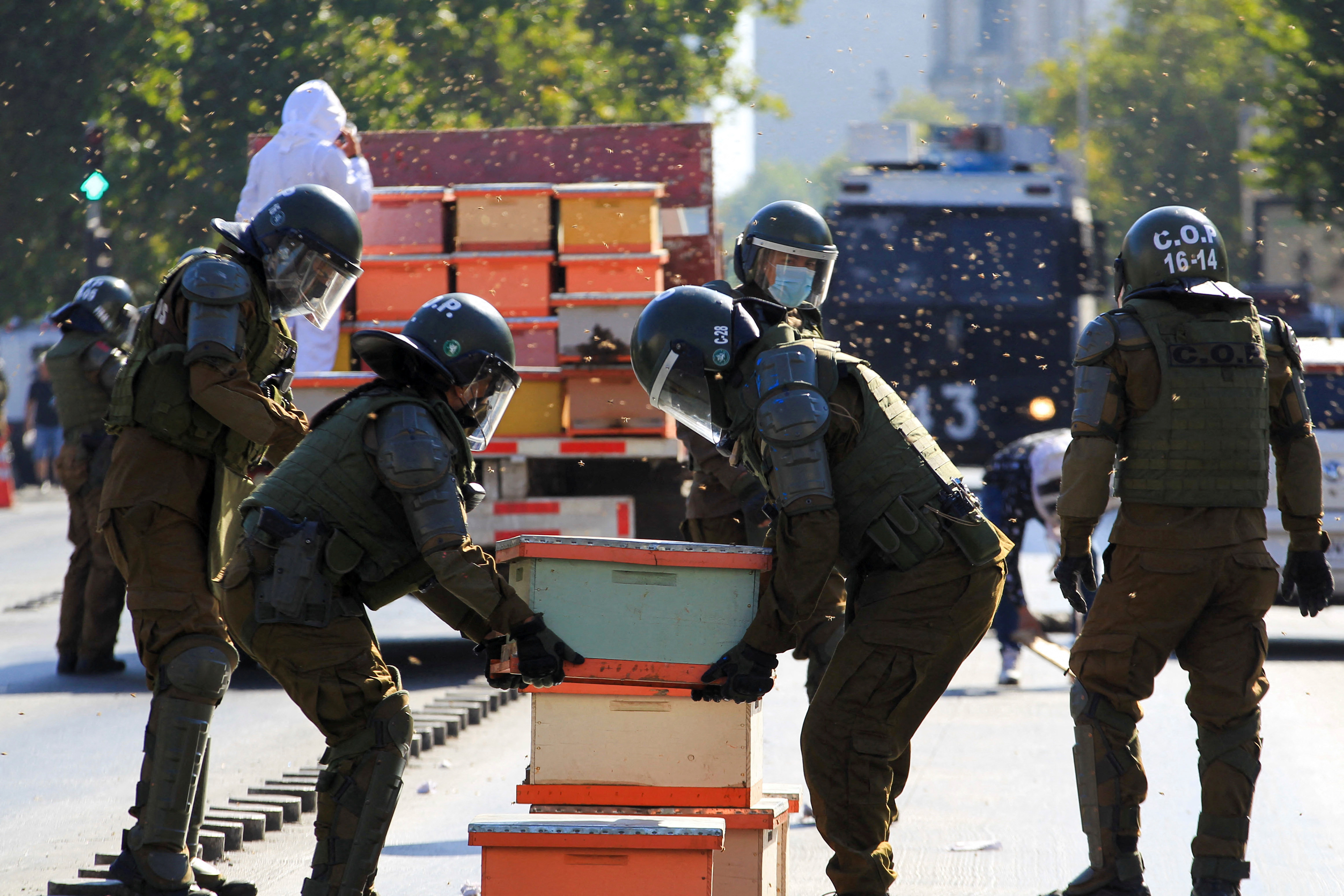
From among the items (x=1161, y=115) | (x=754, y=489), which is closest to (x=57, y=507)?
(x=754, y=489)

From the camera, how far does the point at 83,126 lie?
79.7ft

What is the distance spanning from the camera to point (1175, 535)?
4.86m

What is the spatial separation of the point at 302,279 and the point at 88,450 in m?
4.99

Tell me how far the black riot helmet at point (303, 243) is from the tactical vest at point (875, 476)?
1.37 m

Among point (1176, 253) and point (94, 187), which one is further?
point (94, 187)

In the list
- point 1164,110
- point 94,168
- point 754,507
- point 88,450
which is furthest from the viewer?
point 1164,110

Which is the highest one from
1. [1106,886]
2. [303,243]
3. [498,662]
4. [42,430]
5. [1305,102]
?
[1305,102]

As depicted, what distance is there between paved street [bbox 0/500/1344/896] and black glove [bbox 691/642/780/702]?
49.8 inches

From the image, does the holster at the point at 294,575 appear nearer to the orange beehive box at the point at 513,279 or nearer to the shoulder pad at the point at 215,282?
the shoulder pad at the point at 215,282

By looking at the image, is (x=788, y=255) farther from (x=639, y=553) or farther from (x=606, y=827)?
(x=606, y=827)

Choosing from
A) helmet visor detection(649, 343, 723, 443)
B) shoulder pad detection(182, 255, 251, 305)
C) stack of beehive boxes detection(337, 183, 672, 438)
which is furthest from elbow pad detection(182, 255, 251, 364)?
stack of beehive boxes detection(337, 183, 672, 438)

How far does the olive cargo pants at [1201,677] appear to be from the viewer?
189 inches

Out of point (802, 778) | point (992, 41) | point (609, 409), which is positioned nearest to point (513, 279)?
point (609, 409)

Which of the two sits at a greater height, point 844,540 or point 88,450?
point 844,540
